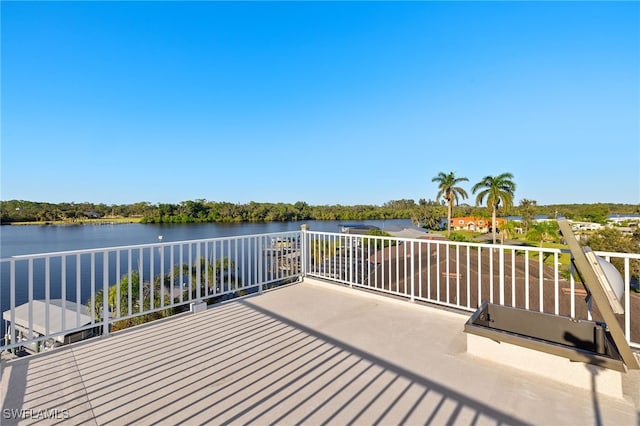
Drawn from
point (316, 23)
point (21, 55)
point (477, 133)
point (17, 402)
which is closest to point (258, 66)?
point (316, 23)

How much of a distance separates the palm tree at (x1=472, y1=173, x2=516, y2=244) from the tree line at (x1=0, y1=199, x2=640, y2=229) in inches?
195

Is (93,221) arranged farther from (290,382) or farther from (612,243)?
(612,243)

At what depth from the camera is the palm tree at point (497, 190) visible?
77.9 ft

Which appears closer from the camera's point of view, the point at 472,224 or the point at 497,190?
the point at 497,190

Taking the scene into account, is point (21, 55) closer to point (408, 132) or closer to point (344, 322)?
point (344, 322)

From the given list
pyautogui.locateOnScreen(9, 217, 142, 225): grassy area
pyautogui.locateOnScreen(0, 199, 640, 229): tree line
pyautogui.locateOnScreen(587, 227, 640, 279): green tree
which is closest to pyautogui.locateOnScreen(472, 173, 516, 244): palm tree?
pyautogui.locateOnScreen(0, 199, 640, 229): tree line

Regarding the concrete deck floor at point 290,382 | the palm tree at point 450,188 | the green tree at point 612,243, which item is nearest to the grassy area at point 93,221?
the palm tree at point 450,188

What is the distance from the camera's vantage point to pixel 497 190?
78.5 feet

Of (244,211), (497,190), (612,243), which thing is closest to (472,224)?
(612,243)

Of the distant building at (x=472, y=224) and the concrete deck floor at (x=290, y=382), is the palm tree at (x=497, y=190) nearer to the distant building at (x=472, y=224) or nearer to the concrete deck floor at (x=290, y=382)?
the concrete deck floor at (x=290, y=382)

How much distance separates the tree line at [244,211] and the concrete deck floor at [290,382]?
29.6 meters

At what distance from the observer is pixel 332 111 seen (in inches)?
551

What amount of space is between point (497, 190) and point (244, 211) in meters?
40.4

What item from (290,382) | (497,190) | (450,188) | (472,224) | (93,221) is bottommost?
(472,224)
